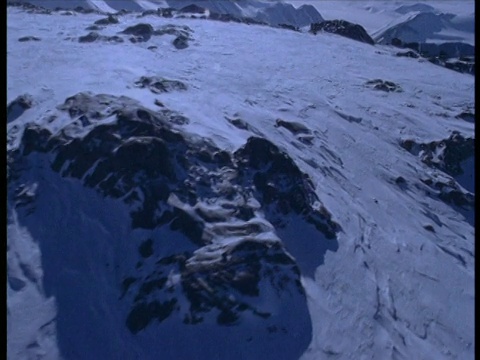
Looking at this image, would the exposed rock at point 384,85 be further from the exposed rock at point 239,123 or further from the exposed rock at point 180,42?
the exposed rock at point 239,123

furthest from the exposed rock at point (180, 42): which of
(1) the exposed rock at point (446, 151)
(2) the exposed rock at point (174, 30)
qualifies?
(1) the exposed rock at point (446, 151)

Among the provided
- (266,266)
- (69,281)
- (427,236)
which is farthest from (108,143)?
(427,236)

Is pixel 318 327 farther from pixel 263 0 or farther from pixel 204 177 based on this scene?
pixel 263 0

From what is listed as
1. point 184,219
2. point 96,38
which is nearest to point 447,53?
point 96,38

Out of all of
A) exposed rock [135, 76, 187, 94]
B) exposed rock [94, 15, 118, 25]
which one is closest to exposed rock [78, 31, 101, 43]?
exposed rock [94, 15, 118, 25]

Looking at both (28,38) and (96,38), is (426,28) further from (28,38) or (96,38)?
(28,38)

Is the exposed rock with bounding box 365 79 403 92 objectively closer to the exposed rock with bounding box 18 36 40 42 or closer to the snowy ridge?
the exposed rock with bounding box 18 36 40 42

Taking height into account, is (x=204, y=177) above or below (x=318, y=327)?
above
